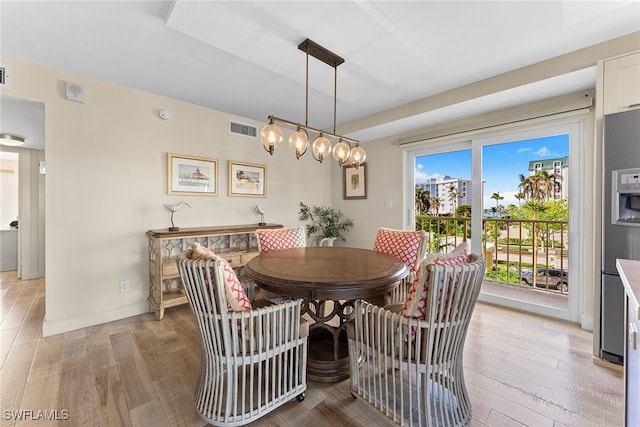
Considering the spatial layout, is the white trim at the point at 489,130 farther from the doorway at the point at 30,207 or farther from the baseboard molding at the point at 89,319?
the doorway at the point at 30,207

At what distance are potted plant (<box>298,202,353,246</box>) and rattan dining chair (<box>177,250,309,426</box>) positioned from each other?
297 centimetres

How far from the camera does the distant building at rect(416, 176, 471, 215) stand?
338cm

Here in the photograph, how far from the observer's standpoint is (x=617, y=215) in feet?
6.09

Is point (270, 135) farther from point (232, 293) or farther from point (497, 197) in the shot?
point (497, 197)

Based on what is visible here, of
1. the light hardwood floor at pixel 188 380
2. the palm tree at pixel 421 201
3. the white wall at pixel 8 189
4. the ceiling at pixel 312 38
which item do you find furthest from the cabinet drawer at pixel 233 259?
the white wall at pixel 8 189

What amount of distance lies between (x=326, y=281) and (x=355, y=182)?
3128 millimetres

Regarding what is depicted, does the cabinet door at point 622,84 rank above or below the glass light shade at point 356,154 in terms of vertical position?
above

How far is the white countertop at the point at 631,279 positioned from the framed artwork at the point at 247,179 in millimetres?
3559

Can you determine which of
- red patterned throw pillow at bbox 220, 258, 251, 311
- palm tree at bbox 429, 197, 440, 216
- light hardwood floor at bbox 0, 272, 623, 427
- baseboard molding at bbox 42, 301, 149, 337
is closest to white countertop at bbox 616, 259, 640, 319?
light hardwood floor at bbox 0, 272, 623, 427

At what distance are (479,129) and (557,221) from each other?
4.41 ft

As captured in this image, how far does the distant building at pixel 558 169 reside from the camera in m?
2.67

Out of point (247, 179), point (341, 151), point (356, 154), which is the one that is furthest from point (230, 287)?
point (247, 179)

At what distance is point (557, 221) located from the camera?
2889 millimetres

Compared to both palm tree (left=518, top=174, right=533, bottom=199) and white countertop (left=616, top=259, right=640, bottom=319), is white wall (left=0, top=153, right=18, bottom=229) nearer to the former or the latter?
white countertop (left=616, top=259, right=640, bottom=319)
